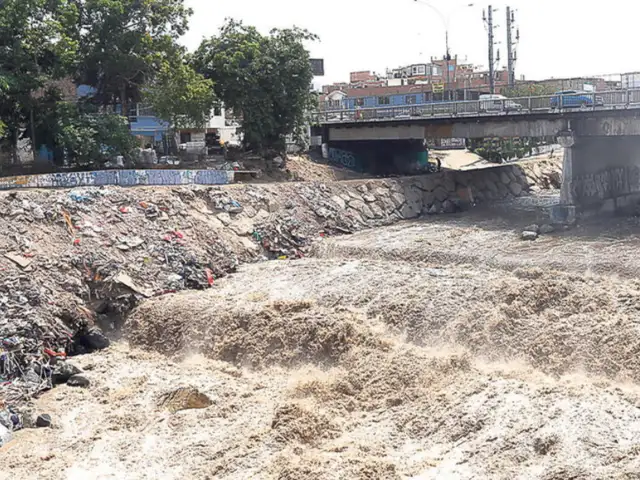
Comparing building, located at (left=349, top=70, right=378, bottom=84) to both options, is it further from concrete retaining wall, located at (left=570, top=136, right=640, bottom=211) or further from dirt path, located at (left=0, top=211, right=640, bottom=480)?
dirt path, located at (left=0, top=211, right=640, bottom=480)

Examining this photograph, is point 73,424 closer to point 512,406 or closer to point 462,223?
point 512,406

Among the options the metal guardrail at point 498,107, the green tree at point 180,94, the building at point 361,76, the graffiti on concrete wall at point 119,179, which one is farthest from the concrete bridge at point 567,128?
the building at point 361,76

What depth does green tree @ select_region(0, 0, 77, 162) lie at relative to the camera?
4238 cm

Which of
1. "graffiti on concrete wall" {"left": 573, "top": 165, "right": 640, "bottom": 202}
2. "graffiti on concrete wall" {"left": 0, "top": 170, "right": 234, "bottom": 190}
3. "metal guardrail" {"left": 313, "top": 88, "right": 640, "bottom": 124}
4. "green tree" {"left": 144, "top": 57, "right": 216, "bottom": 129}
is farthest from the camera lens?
"green tree" {"left": 144, "top": 57, "right": 216, "bottom": 129}

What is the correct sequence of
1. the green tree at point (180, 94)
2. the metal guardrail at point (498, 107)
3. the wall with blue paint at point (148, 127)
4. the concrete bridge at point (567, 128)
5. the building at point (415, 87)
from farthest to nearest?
the building at point (415, 87)
the wall with blue paint at point (148, 127)
the green tree at point (180, 94)
the concrete bridge at point (567, 128)
the metal guardrail at point (498, 107)

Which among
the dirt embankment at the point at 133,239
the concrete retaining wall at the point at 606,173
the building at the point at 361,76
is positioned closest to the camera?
the dirt embankment at the point at 133,239

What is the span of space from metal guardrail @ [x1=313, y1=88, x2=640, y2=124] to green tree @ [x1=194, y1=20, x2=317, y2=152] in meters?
5.74

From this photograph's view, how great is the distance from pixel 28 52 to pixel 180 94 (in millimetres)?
9093

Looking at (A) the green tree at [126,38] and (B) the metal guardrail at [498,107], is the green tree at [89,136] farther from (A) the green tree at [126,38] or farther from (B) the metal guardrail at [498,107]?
(B) the metal guardrail at [498,107]

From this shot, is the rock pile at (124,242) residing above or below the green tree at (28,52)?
below

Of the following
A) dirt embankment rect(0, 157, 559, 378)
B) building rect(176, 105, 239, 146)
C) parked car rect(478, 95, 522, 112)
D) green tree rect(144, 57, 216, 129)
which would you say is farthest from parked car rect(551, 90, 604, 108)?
building rect(176, 105, 239, 146)

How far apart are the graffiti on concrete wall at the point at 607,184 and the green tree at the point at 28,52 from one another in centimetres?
3161

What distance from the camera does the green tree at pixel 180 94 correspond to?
4734 centimetres

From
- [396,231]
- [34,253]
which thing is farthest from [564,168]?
[34,253]
